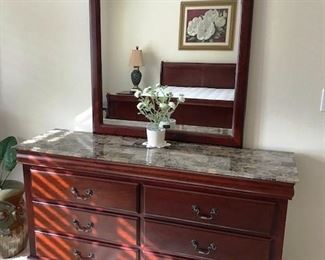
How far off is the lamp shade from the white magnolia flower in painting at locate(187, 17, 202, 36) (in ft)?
1.02

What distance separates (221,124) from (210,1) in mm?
669

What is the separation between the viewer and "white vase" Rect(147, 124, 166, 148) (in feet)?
5.98

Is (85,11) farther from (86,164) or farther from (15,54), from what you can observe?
(86,164)

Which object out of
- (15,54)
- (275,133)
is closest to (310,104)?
(275,133)

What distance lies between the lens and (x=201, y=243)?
5.35 feet

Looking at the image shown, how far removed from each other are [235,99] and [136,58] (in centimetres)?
62

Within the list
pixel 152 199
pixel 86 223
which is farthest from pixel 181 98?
pixel 86 223

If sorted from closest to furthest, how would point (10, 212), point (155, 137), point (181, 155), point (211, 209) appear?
point (211, 209)
point (181, 155)
point (155, 137)
point (10, 212)

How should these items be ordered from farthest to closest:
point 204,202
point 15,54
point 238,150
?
point 15,54 → point 238,150 → point 204,202

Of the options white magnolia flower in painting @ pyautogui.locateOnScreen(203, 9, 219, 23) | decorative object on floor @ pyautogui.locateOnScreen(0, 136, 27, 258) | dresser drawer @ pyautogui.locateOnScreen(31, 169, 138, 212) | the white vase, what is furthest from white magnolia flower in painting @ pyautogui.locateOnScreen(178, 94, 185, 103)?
decorative object on floor @ pyautogui.locateOnScreen(0, 136, 27, 258)

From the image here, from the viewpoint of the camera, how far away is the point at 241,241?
157 cm

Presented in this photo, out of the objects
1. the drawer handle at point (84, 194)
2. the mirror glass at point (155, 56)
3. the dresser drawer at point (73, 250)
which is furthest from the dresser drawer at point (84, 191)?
the mirror glass at point (155, 56)

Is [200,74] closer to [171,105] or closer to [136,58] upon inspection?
[171,105]

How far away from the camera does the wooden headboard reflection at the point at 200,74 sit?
1.79 m
